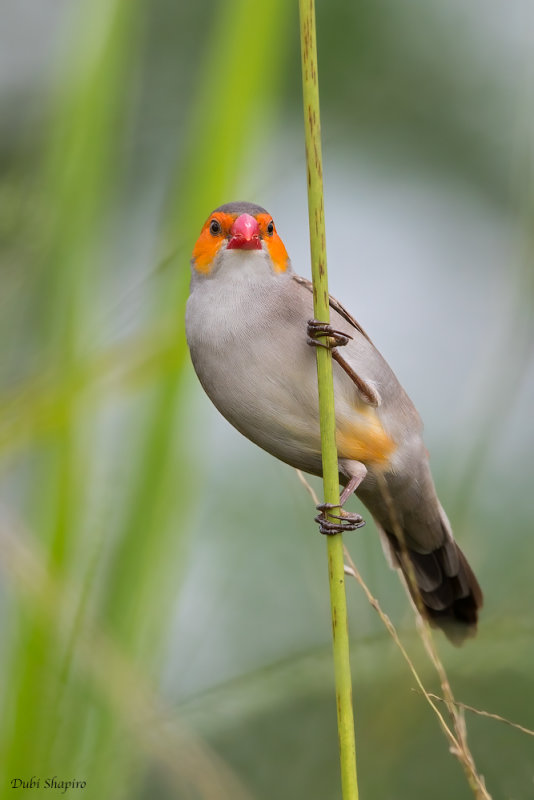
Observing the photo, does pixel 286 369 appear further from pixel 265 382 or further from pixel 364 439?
pixel 364 439

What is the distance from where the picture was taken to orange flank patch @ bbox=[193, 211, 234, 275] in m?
2.36

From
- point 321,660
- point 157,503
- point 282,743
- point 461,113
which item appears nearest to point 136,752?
point 157,503

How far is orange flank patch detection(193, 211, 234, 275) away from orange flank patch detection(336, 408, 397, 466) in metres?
0.54

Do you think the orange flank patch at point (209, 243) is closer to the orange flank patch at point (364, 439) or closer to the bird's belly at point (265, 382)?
the bird's belly at point (265, 382)

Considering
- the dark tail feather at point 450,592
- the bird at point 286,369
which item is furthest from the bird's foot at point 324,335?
the dark tail feather at point 450,592

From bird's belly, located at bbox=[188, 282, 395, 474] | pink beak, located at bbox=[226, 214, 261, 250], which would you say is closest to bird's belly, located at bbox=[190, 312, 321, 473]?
bird's belly, located at bbox=[188, 282, 395, 474]

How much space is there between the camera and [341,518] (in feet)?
6.27

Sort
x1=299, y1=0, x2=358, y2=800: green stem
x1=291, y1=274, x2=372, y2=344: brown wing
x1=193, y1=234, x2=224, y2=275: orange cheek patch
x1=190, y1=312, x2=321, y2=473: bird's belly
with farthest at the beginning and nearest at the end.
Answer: x1=193, y1=234, x2=224, y2=275: orange cheek patch → x1=291, y1=274, x2=372, y2=344: brown wing → x1=190, y1=312, x2=321, y2=473: bird's belly → x1=299, y1=0, x2=358, y2=800: green stem

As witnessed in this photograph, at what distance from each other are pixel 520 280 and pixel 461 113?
3.46 m

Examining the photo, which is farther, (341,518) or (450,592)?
(450,592)

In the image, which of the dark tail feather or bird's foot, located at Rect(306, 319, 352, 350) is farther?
the dark tail feather

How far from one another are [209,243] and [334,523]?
2.92 feet

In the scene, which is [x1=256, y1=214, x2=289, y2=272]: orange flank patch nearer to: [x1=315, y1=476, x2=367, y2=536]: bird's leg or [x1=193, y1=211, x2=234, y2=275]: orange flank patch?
[x1=193, y1=211, x2=234, y2=275]: orange flank patch

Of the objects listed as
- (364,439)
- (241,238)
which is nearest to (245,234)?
(241,238)
